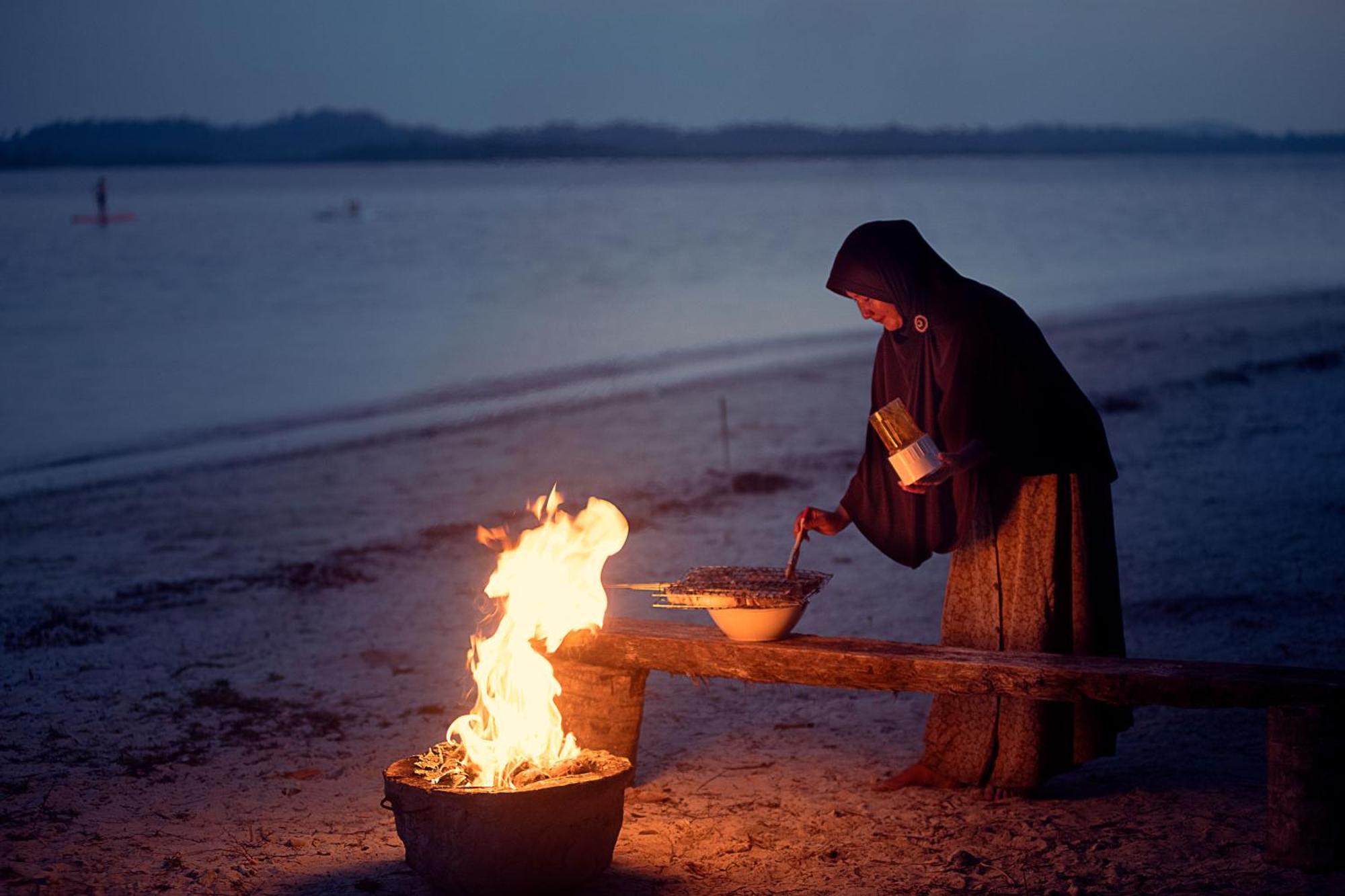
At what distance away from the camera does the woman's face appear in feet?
16.1

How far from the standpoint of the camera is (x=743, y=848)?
4.88 meters

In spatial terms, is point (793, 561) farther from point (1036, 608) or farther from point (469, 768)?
point (469, 768)

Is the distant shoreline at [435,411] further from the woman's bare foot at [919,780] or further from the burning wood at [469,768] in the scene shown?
the woman's bare foot at [919,780]

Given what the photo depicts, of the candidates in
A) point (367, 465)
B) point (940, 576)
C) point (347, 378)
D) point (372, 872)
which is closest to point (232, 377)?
point (347, 378)

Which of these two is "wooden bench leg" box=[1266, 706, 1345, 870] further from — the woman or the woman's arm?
the woman's arm

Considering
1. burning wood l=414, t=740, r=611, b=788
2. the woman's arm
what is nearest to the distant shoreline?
burning wood l=414, t=740, r=611, b=788

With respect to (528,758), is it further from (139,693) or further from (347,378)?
(347,378)

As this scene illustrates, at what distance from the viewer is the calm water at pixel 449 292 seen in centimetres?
2050

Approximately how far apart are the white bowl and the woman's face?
102 cm

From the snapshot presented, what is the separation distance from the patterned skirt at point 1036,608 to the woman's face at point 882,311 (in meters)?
0.67

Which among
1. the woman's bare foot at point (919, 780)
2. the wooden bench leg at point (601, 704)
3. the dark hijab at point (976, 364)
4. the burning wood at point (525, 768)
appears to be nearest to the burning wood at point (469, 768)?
the burning wood at point (525, 768)

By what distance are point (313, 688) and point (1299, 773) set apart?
4471mm

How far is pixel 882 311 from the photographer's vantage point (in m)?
4.93

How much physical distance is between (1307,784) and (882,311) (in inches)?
78.9
